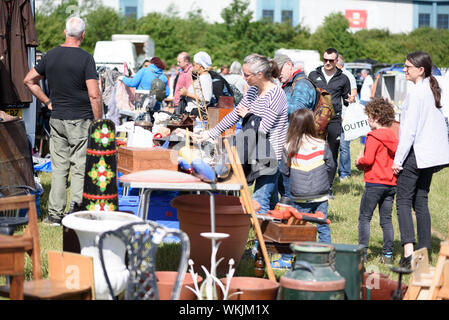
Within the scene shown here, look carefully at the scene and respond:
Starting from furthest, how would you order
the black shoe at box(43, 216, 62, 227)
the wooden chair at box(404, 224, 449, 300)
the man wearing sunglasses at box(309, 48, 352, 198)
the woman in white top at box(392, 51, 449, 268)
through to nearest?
the man wearing sunglasses at box(309, 48, 352, 198) → the black shoe at box(43, 216, 62, 227) → the woman in white top at box(392, 51, 449, 268) → the wooden chair at box(404, 224, 449, 300)

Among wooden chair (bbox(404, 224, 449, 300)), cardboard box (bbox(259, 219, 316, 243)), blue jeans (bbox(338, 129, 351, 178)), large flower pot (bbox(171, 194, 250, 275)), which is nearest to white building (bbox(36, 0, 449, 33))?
blue jeans (bbox(338, 129, 351, 178))

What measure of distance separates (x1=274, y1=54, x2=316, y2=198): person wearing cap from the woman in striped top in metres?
1.24

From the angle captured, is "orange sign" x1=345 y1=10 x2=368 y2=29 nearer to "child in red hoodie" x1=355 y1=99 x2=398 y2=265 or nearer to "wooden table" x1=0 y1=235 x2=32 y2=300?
"child in red hoodie" x1=355 y1=99 x2=398 y2=265

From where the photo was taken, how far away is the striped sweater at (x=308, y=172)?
5492 millimetres

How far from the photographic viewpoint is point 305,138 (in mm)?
5586

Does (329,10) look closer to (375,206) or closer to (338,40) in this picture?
(338,40)

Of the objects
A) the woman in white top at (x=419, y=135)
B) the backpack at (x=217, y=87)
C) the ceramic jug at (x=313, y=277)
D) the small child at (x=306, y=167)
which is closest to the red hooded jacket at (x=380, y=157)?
the woman in white top at (x=419, y=135)

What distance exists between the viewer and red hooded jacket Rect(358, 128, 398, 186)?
5945mm

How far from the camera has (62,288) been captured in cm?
354

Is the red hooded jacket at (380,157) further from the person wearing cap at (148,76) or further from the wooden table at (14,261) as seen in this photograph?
the person wearing cap at (148,76)

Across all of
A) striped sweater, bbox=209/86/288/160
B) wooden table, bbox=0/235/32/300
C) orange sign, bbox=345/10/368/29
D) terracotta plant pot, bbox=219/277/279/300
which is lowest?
terracotta plant pot, bbox=219/277/279/300

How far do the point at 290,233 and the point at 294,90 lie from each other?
274cm

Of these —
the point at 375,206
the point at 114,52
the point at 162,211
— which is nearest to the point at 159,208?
the point at 162,211

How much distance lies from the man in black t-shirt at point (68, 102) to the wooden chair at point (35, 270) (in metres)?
2.40
